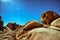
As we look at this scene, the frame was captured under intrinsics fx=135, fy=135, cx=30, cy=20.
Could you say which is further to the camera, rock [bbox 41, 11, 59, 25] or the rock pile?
rock [bbox 41, 11, 59, 25]

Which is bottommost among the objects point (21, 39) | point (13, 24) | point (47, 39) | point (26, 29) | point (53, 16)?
point (47, 39)

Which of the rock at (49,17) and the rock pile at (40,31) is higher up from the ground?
the rock at (49,17)

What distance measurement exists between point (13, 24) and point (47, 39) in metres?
3.69

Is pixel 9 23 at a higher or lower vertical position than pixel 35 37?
higher

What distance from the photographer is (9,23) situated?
17.6ft

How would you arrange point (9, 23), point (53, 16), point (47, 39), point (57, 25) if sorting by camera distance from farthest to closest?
point (9, 23)
point (53, 16)
point (57, 25)
point (47, 39)

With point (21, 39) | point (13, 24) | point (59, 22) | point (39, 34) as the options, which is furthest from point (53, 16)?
point (13, 24)

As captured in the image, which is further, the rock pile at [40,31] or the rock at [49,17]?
the rock at [49,17]

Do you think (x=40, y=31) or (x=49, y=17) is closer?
(x=40, y=31)

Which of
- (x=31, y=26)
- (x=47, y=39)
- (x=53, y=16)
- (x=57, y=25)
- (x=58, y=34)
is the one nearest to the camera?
(x=47, y=39)

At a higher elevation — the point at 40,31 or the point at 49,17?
the point at 49,17

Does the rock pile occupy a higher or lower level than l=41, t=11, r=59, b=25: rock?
lower

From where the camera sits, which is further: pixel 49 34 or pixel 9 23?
pixel 9 23

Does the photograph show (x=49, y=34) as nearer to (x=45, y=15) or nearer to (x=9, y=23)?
(x=45, y=15)
